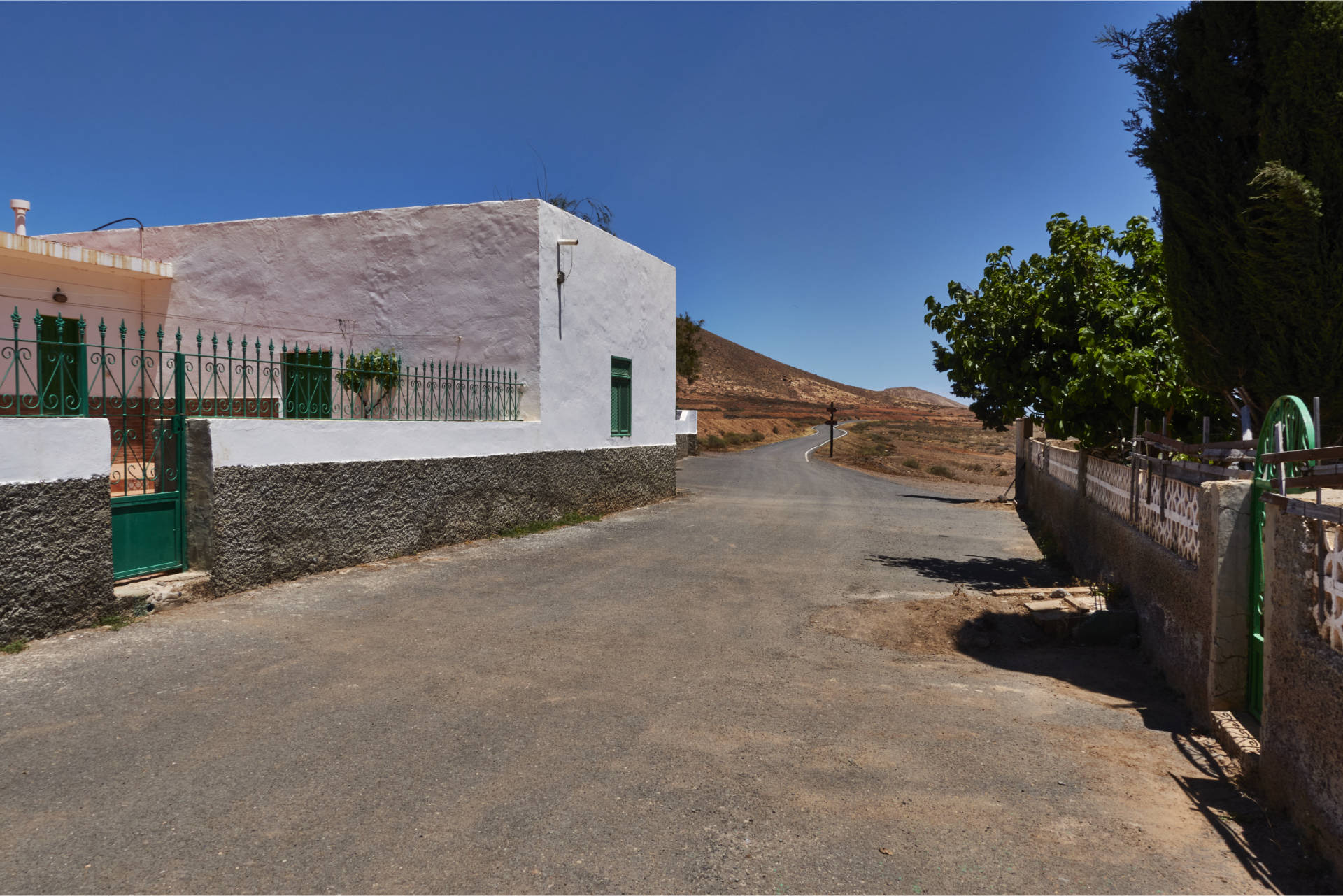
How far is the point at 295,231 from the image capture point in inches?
520

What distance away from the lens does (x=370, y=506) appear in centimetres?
941

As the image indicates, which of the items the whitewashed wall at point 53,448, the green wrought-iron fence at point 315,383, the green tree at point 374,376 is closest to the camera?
the whitewashed wall at point 53,448

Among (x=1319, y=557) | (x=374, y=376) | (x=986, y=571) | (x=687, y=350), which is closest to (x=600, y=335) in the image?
(x=374, y=376)

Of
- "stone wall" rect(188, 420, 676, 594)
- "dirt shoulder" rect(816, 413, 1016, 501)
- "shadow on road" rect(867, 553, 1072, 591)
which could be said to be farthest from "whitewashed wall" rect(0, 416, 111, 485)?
"dirt shoulder" rect(816, 413, 1016, 501)

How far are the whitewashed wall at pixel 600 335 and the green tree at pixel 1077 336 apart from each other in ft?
18.7

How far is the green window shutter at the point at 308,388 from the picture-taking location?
8.62m

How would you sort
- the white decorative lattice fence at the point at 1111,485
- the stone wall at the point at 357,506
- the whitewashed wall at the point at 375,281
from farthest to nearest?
the whitewashed wall at the point at 375,281 < the stone wall at the point at 357,506 < the white decorative lattice fence at the point at 1111,485

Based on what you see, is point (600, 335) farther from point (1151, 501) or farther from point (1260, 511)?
point (1260, 511)

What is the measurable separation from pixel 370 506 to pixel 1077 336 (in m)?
8.06

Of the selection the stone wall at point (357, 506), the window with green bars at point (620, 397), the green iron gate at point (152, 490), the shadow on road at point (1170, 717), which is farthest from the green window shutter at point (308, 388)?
the shadow on road at point (1170, 717)

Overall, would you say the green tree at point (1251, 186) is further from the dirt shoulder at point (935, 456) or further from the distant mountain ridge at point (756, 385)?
the distant mountain ridge at point (756, 385)

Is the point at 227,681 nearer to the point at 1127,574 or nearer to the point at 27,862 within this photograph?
the point at 27,862

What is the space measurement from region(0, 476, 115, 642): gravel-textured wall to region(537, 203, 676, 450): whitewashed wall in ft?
Answer: 22.3

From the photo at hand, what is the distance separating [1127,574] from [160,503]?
8497 millimetres
